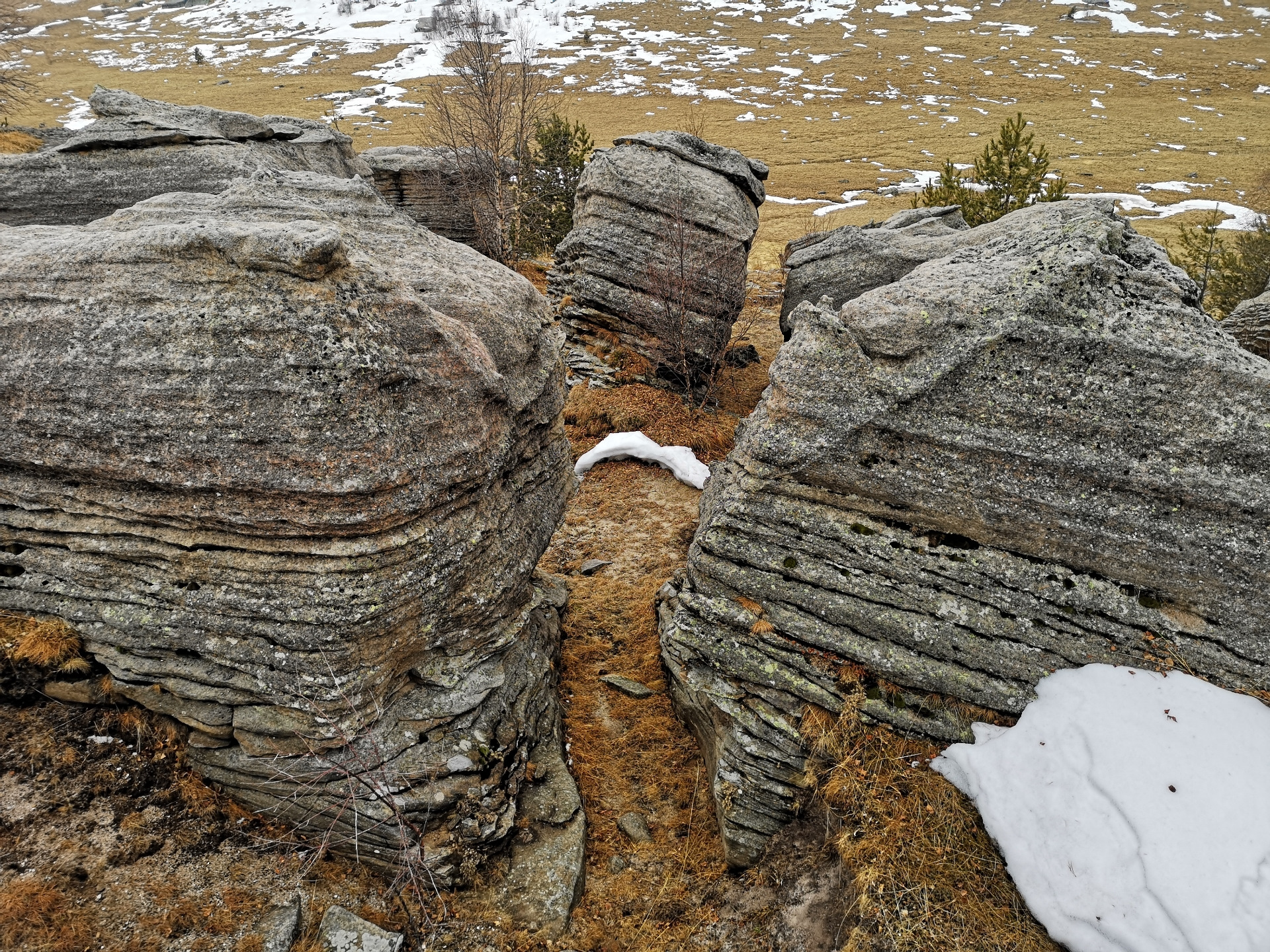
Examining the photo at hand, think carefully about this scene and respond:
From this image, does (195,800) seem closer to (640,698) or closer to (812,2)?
(640,698)

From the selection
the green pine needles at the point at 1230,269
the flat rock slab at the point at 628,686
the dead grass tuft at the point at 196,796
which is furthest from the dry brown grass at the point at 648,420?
the green pine needles at the point at 1230,269

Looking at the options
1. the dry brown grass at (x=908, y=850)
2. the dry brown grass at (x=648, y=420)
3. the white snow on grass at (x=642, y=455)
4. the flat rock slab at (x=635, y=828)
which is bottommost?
the dry brown grass at (x=648, y=420)

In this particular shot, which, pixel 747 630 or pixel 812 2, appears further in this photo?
pixel 812 2

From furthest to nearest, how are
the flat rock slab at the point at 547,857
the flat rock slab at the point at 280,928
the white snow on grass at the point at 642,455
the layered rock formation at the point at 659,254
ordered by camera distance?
the layered rock formation at the point at 659,254 < the white snow on grass at the point at 642,455 < the flat rock slab at the point at 547,857 < the flat rock slab at the point at 280,928

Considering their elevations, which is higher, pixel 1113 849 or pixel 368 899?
pixel 1113 849

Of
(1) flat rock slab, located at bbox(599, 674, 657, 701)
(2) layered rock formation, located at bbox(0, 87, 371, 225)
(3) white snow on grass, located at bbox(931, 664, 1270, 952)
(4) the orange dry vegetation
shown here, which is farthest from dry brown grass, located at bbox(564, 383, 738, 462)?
(3) white snow on grass, located at bbox(931, 664, 1270, 952)

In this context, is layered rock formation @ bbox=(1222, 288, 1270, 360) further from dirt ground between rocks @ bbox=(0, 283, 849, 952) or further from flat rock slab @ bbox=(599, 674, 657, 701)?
dirt ground between rocks @ bbox=(0, 283, 849, 952)

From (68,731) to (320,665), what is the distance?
3.39 meters

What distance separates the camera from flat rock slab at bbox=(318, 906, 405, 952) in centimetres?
725

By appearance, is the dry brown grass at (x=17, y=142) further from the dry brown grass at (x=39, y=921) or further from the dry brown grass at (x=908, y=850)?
the dry brown grass at (x=908, y=850)

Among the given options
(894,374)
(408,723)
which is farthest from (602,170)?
(408,723)

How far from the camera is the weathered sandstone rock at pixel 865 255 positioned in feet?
55.3

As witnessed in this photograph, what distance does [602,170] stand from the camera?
22344mm

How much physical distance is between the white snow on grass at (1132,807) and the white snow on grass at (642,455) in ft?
38.4
